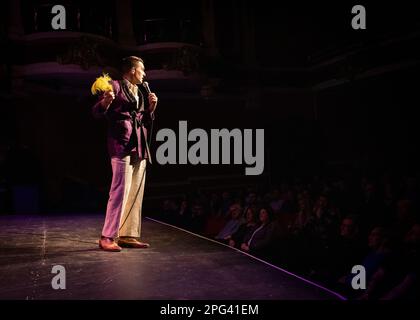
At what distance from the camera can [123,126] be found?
2.91 meters

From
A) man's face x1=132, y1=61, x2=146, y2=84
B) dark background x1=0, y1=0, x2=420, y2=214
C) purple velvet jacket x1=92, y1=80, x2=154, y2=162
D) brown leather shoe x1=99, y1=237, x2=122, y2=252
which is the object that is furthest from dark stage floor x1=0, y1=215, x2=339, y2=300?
dark background x1=0, y1=0, x2=420, y2=214

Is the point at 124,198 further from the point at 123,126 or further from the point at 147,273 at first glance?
the point at 147,273

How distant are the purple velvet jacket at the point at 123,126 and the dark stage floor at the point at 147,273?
71cm

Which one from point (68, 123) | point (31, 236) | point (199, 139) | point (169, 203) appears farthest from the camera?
point (199, 139)

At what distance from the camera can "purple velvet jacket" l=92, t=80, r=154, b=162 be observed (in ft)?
9.49

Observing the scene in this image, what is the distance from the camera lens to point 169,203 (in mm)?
8227

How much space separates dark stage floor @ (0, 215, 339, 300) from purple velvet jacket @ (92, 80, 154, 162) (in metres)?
0.71

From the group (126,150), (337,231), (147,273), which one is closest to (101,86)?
(126,150)

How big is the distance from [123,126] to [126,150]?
0.56ft

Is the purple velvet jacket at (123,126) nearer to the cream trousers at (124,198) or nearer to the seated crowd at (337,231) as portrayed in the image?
the cream trousers at (124,198)

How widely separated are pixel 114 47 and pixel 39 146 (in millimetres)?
2863

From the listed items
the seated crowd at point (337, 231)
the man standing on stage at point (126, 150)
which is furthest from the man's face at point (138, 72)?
the seated crowd at point (337, 231)
